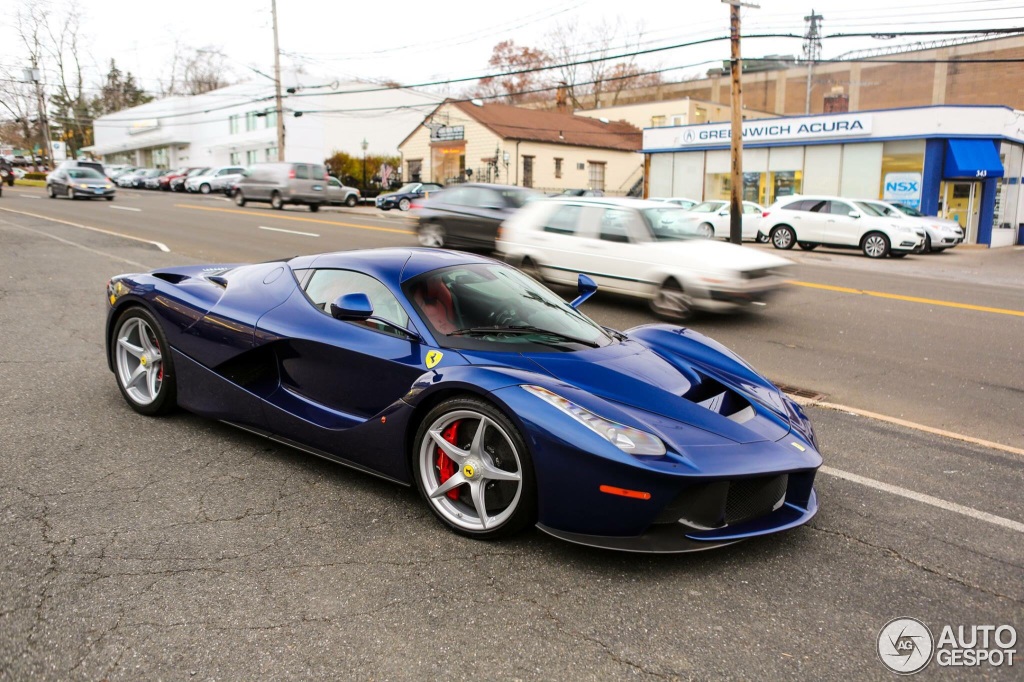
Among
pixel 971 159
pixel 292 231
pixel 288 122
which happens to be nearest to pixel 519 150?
pixel 288 122

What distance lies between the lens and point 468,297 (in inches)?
165

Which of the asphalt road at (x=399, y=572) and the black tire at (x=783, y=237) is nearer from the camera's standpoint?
the asphalt road at (x=399, y=572)

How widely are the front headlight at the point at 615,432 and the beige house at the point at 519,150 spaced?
139 feet

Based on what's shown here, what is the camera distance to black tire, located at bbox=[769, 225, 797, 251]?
74.8ft

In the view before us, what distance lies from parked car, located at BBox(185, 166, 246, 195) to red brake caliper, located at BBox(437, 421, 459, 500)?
4244cm

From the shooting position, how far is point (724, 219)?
80.1 feet

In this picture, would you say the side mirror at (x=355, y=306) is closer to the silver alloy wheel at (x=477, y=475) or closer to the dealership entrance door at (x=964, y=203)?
the silver alloy wheel at (x=477, y=475)

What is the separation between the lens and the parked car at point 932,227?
22.7 m

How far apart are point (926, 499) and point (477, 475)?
244cm

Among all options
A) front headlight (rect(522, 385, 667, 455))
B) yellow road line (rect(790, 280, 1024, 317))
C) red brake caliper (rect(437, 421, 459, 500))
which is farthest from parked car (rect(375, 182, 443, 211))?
front headlight (rect(522, 385, 667, 455))

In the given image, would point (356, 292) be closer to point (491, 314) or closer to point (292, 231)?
point (491, 314)

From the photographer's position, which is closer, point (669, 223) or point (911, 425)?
point (911, 425)

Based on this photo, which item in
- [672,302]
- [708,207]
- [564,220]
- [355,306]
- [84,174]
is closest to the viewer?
[355,306]

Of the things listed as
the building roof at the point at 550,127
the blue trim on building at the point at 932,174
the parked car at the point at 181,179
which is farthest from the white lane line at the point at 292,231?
the parked car at the point at 181,179
